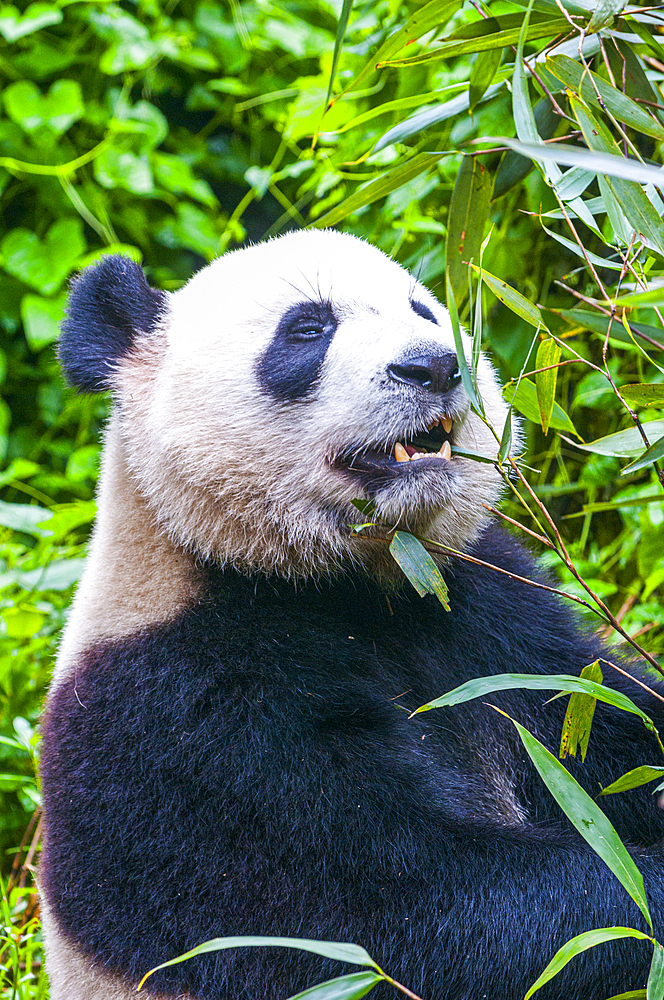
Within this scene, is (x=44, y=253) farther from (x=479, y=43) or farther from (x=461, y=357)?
(x=461, y=357)

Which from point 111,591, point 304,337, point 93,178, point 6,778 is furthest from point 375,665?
point 93,178

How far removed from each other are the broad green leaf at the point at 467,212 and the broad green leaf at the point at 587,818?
0.99 metres

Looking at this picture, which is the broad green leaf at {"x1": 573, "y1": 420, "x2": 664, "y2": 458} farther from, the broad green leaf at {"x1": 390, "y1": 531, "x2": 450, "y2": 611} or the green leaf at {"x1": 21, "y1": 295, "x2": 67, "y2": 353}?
the green leaf at {"x1": 21, "y1": 295, "x2": 67, "y2": 353}

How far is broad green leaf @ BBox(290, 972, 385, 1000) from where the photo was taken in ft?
4.36

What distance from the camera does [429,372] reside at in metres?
1.88

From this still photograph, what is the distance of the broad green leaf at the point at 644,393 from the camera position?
178cm

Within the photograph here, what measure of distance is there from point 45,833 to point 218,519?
72 cm

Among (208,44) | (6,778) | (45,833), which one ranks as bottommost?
(6,778)

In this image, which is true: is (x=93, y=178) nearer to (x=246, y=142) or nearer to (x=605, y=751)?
(x=246, y=142)

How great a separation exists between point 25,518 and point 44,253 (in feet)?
6.93

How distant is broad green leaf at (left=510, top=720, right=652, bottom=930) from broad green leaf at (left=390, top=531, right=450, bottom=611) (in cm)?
30

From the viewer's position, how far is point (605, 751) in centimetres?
222

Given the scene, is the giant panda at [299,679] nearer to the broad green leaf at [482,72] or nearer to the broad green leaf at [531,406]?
the broad green leaf at [531,406]

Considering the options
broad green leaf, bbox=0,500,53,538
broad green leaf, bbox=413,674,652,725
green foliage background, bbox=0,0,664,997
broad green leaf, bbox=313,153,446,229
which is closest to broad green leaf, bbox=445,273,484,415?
green foliage background, bbox=0,0,664,997
